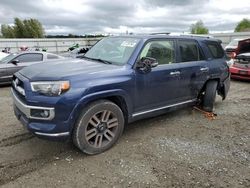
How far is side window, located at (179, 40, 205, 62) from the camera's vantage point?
512 centimetres

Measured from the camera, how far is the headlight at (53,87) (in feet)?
11.1

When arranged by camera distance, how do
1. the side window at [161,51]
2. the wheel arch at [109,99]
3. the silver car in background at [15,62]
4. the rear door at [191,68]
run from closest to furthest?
the wheel arch at [109,99] < the side window at [161,51] < the rear door at [191,68] < the silver car in background at [15,62]

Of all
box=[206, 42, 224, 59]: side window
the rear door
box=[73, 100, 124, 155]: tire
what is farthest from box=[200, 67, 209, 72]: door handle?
box=[73, 100, 124, 155]: tire

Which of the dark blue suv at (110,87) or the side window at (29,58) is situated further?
the side window at (29,58)

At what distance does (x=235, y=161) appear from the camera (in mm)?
3729

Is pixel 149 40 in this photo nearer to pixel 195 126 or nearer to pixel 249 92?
pixel 195 126

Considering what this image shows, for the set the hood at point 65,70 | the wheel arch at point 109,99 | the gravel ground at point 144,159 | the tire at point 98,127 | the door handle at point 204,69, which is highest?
the hood at point 65,70

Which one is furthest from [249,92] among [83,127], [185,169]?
[83,127]

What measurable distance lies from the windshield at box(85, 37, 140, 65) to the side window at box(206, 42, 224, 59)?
2.19m

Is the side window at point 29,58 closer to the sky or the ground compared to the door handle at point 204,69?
closer to the ground

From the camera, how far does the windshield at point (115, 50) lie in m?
4.37

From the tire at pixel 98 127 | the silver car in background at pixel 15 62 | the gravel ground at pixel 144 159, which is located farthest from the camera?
the silver car in background at pixel 15 62

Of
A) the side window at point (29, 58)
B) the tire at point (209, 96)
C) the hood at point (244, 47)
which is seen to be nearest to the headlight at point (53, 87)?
the tire at point (209, 96)

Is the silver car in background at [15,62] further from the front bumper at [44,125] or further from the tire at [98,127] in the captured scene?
the front bumper at [44,125]
